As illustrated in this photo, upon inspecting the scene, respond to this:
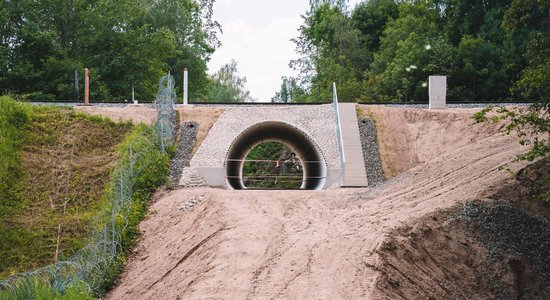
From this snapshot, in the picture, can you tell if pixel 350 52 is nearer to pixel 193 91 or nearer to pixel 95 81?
pixel 193 91

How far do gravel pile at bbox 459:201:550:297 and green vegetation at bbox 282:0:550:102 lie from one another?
19500mm

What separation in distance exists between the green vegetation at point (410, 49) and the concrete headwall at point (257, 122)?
11217mm

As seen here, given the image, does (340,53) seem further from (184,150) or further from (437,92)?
(184,150)

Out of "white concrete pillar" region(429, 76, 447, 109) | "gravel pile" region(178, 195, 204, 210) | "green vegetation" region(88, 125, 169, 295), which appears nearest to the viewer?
"green vegetation" region(88, 125, 169, 295)

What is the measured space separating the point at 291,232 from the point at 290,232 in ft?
0.10

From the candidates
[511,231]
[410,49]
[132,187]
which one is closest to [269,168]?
[410,49]

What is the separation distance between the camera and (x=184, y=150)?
32719 mm

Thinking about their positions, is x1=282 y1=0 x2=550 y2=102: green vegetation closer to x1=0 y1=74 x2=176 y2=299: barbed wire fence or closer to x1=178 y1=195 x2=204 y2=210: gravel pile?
x1=0 y1=74 x2=176 y2=299: barbed wire fence

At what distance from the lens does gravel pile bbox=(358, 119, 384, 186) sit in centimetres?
3070

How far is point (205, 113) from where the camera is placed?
118ft

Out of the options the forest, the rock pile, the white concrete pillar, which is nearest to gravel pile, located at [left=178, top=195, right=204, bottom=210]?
the rock pile

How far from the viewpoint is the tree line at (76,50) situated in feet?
164

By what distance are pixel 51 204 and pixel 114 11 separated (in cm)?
2895

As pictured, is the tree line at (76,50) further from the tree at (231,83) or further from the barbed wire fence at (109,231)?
the tree at (231,83)
